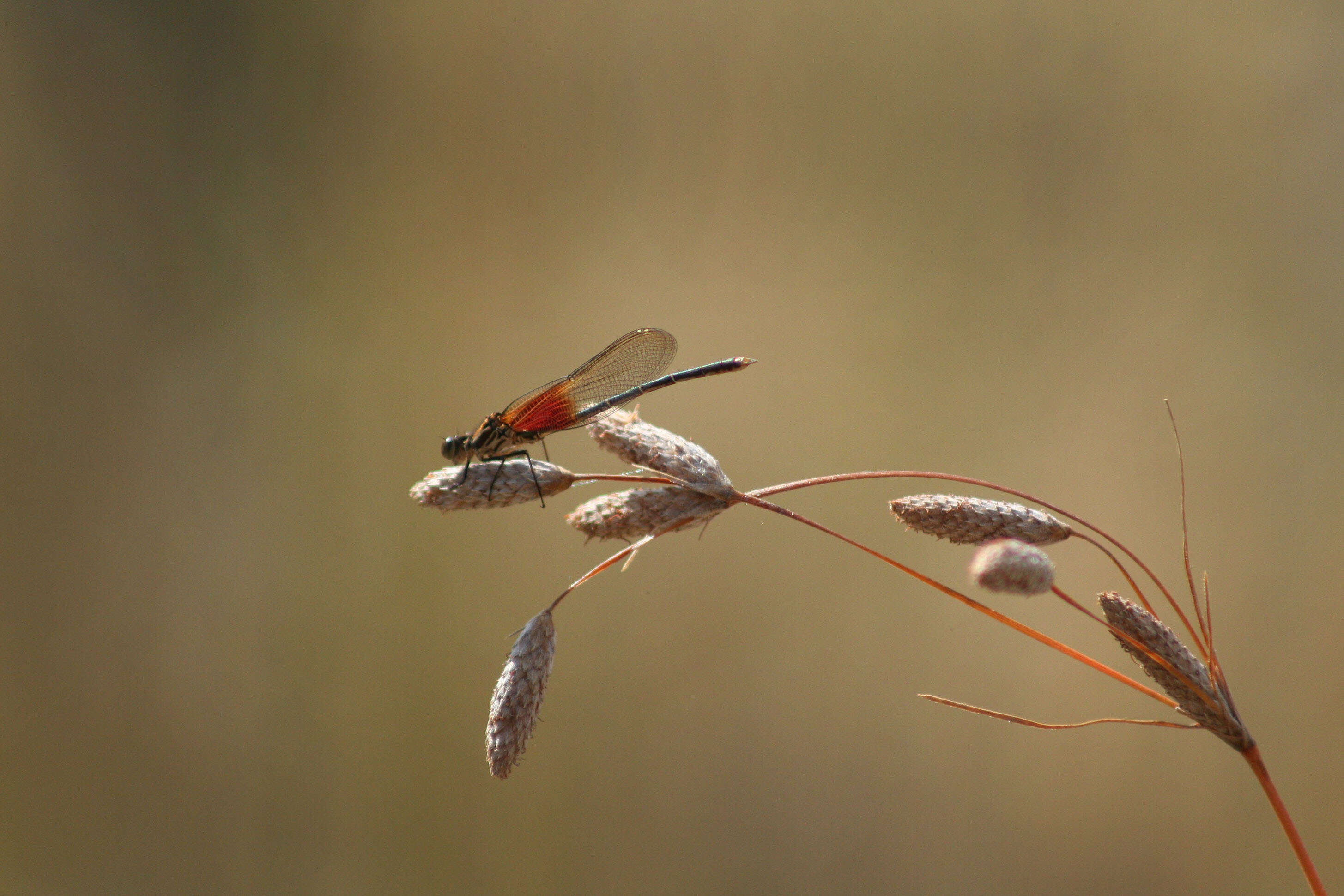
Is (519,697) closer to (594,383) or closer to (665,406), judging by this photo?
(594,383)

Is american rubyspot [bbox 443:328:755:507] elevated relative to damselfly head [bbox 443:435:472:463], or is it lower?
elevated

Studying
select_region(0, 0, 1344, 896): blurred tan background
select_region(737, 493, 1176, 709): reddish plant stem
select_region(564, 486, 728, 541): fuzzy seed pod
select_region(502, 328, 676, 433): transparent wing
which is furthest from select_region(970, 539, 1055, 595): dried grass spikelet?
select_region(0, 0, 1344, 896): blurred tan background

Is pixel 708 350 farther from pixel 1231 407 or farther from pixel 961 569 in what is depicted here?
pixel 1231 407

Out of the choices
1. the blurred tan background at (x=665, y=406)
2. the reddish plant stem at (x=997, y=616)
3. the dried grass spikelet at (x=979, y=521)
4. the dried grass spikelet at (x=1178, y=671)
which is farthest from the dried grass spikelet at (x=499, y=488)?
the blurred tan background at (x=665, y=406)

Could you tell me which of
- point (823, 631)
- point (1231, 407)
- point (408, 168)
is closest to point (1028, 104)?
point (1231, 407)

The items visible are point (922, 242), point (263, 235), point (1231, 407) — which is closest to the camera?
point (1231, 407)

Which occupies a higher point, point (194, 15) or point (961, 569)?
point (194, 15)

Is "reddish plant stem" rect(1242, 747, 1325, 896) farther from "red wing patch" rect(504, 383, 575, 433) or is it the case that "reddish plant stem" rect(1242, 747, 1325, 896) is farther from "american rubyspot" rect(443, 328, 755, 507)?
"red wing patch" rect(504, 383, 575, 433)
